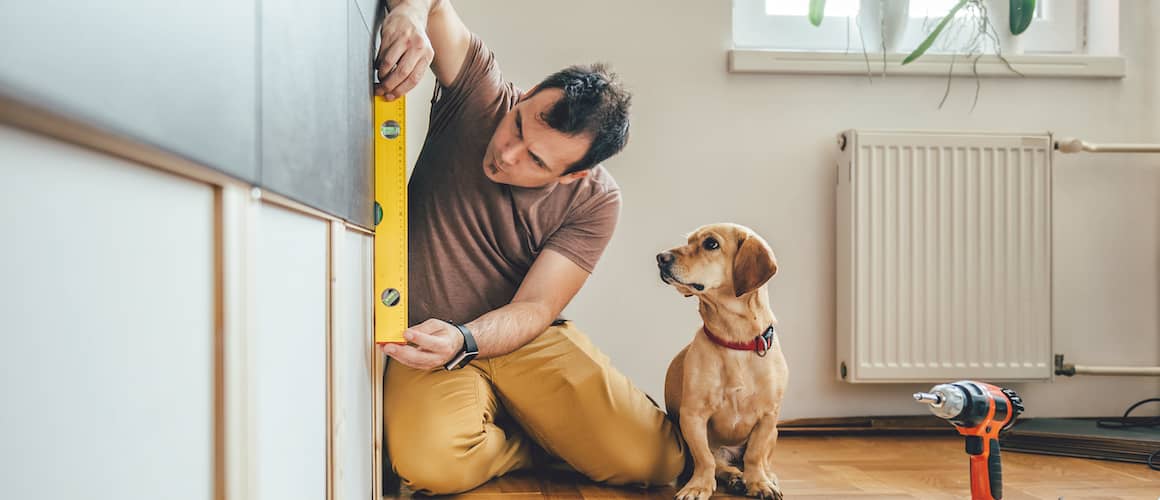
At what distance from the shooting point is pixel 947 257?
7.36ft

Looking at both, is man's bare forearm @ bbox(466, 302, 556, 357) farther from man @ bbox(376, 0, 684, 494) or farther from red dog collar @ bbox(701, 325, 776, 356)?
red dog collar @ bbox(701, 325, 776, 356)

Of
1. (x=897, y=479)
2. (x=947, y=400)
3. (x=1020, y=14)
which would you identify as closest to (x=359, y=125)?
(x=947, y=400)

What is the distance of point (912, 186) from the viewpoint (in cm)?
223

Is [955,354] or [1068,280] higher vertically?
[1068,280]

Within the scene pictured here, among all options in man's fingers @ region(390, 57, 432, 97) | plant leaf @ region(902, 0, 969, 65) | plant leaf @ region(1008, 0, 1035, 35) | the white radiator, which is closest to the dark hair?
man's fingers @ region(390, 57, 432, 97)

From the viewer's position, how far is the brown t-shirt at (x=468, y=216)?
1607 millimetres

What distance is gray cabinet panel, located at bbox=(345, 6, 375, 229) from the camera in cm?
90

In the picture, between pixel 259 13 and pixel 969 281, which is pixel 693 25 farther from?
pixel 259 13

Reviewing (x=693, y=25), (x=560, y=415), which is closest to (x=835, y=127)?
(x=693, y=25)

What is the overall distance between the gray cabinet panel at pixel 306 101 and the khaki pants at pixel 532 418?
0.74 meters

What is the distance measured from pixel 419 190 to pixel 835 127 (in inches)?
49.2

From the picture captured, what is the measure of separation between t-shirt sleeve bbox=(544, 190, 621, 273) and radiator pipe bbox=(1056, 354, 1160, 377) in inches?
56.5

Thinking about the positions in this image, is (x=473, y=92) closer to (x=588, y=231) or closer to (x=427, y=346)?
(x=588, y=231)

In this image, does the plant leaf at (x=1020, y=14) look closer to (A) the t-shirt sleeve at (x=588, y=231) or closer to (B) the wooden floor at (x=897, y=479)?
(B) the wooden floor at (x=897, y=479)
